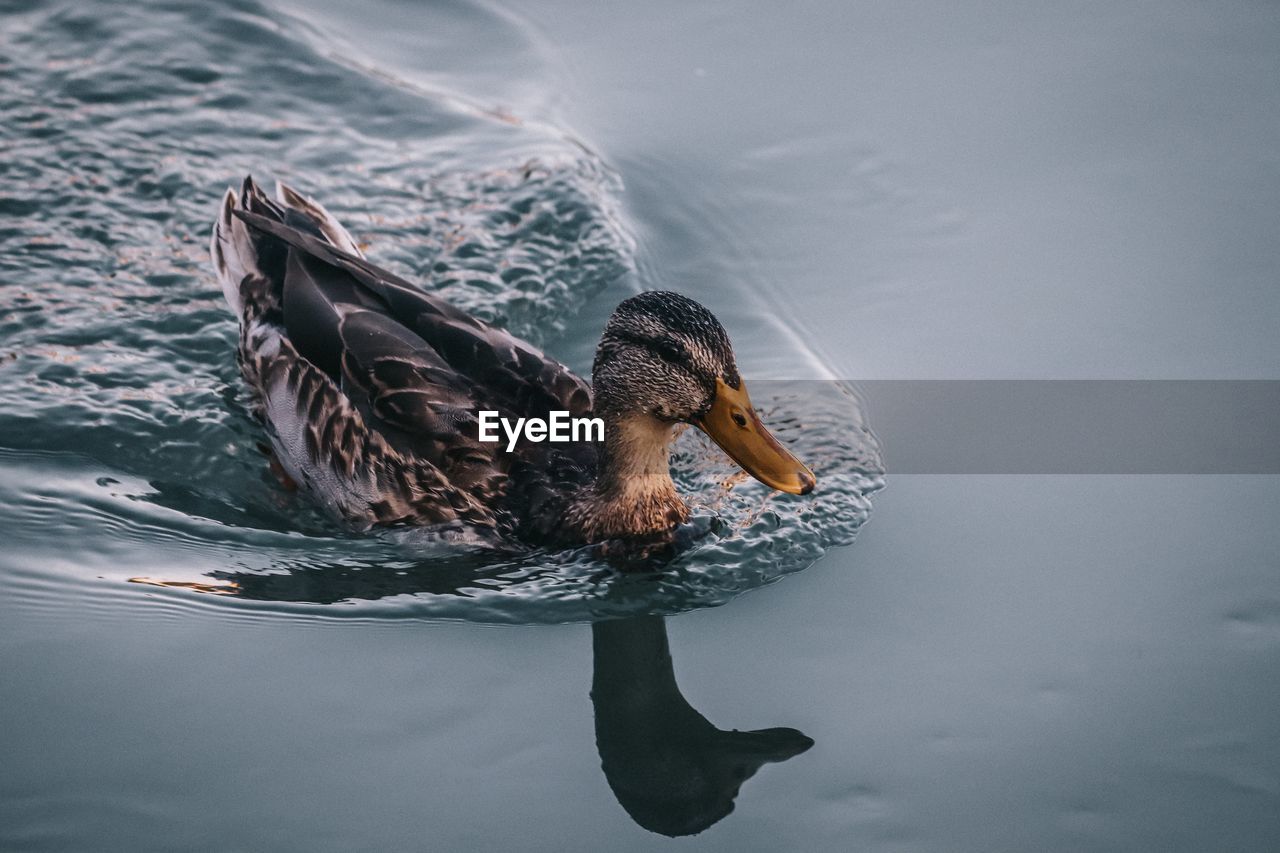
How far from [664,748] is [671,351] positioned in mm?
1598

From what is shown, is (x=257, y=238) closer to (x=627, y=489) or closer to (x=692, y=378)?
(x=627, y=489)

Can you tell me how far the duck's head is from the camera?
236 inches

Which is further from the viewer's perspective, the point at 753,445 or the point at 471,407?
the point at 471,407

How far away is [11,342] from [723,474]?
3.73m

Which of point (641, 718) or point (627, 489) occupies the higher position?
point (627, 489)

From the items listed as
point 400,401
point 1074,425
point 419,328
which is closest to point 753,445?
point 400,401

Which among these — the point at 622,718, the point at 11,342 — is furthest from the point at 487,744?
the point at 11,342

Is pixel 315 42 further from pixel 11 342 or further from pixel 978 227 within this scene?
pixel 978 227

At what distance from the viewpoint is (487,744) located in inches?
206

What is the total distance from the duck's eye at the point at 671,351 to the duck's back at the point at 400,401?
836 millimetres

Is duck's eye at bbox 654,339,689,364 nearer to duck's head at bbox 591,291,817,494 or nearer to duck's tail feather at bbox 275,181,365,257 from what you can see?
duck's head at bbox 591,291,817,494

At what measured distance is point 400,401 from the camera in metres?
6.62

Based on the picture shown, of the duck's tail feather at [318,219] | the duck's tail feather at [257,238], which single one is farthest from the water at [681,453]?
the duck's tail feather at [318,219]

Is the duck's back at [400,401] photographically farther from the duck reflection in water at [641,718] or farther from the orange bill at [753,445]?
the orange bill at [753,445]
